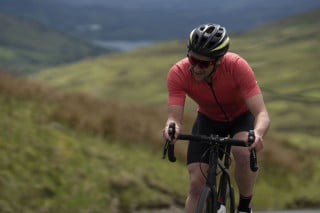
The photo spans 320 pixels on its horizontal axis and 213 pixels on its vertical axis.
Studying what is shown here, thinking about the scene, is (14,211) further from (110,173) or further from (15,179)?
(110,173)

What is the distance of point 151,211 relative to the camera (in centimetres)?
1234

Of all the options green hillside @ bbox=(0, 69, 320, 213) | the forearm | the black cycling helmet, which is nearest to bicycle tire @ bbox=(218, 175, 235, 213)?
the forearm

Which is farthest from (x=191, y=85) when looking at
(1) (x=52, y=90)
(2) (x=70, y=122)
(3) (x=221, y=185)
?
(1) (x=52, y=90)

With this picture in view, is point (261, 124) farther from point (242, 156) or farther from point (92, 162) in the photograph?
point (92, 162)

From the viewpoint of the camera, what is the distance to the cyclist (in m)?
5.46

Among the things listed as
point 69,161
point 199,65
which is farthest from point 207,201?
point 69,161

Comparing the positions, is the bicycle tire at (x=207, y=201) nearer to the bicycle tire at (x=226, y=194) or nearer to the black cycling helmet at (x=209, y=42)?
the bicycle tire at (x=226, y=194)

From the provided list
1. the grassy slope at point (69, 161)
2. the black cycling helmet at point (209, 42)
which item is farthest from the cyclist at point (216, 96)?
the grassy slope at point (69, 161)

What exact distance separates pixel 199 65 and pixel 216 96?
515 millimetres

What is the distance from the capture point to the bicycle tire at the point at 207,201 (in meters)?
5.27

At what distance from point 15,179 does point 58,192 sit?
83 centimetres

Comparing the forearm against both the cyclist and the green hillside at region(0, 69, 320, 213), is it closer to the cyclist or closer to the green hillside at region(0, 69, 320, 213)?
the cyclist

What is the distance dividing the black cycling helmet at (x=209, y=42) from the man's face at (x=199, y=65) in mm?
49

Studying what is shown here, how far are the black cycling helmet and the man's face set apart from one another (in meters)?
0.05
